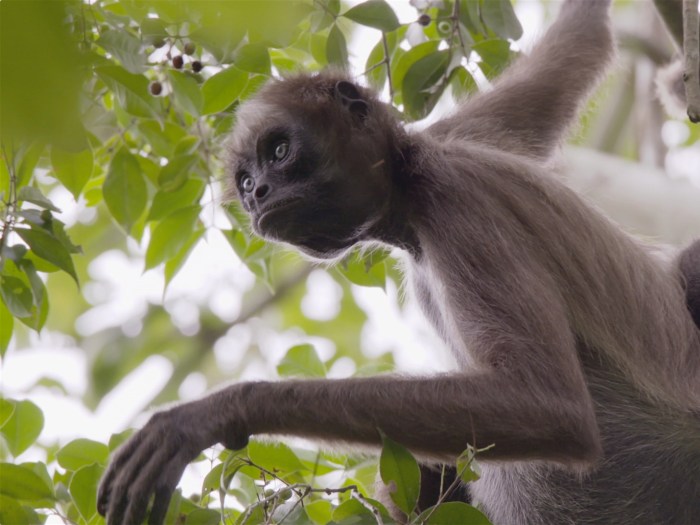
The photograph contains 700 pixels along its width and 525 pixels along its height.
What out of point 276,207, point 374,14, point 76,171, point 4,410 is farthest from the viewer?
point 276,207

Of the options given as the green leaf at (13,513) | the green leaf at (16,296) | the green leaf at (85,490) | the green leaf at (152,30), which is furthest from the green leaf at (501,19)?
the green leaf at (13,513)

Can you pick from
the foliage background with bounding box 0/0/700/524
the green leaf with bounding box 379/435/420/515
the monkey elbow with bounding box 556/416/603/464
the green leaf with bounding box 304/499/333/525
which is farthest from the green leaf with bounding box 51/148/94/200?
the monkey elbow with bounding box 556/416/603/464

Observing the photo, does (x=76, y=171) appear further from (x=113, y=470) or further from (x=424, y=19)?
(x=424, y=19)

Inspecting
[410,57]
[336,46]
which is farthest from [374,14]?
[410,57]

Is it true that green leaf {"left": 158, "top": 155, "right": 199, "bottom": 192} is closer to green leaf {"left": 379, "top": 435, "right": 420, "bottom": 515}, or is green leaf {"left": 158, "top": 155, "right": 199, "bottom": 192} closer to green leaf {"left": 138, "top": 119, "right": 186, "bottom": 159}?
green leaf {"left": 138, "top": 119, "right": 186, "bottom": 159}

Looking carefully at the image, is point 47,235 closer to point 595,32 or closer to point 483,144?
point 483,144

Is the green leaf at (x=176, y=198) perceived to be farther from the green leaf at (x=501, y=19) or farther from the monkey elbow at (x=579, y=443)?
the monkey elbow at (x=579, y=443)

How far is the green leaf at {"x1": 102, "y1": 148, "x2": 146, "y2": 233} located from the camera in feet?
16.3

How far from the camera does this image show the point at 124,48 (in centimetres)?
420

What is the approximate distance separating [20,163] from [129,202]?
2.66 feet

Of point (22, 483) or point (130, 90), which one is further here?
point (130, 90)

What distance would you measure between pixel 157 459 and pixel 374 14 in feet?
8.61

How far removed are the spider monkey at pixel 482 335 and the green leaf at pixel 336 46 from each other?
33 cm

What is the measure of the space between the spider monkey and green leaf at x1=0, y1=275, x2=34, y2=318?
83 cm
